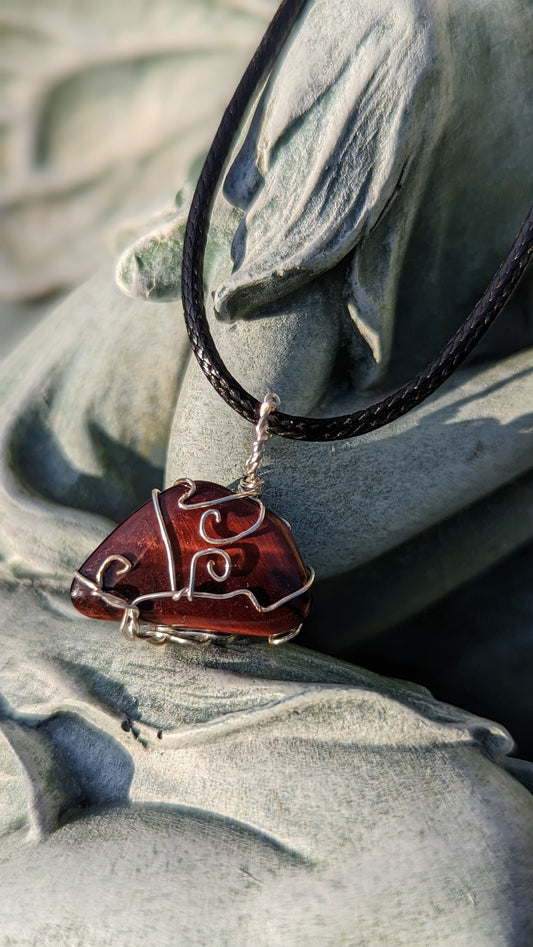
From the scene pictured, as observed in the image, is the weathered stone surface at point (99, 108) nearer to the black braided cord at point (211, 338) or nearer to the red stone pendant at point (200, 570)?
the black braided cord at point (211, 338)

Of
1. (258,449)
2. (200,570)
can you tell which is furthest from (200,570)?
(258,449)

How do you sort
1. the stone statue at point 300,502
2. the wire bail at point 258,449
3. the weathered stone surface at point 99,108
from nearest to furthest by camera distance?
the stone statue at point 300,502, the wire bail at point 258,449, the weathered stone surface at point 99,108

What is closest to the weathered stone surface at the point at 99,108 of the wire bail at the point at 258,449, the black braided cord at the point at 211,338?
the black braided cord at the point at 211,338

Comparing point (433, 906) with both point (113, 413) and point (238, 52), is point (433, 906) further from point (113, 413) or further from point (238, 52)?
point (238, 52)

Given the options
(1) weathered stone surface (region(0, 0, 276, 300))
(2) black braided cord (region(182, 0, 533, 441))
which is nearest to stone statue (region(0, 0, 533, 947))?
(2) black braided cord (region(182, 0, 533, 441))

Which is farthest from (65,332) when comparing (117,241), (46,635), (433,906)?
(433,906)

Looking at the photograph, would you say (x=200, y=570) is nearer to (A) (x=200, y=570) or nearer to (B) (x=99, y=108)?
(A) (x=200, y=570)

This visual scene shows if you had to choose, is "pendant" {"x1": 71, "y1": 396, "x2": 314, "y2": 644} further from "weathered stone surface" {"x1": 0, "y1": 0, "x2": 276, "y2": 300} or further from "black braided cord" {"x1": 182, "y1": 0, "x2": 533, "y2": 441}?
"weathered stone surface" {"x1": 0, "y1": 0, "x2": 276, "y2": 300}
